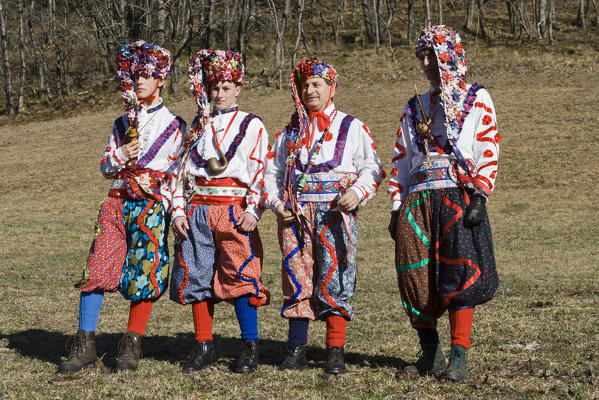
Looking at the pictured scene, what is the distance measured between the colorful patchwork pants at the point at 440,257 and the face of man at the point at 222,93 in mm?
1372

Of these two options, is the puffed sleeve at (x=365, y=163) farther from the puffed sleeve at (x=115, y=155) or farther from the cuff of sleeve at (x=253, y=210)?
the puffed sleeve at (x=115, y=155)

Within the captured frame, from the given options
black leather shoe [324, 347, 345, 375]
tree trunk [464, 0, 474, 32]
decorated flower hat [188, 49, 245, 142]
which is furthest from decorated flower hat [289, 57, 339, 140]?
tree trunk [464, 0, 474, 32]

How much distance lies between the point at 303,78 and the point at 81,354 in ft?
7.26

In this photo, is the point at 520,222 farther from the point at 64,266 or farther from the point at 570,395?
the point at 570,395

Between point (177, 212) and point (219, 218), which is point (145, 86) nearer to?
point (177, 212)

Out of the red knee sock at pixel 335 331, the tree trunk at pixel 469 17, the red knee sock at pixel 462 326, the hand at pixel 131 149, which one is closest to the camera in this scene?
the red knee sock at pixel 462 326

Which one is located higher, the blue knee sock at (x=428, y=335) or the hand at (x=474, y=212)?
the hand at (x=474, y=212)

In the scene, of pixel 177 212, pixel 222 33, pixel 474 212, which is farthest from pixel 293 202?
pixel 222 33

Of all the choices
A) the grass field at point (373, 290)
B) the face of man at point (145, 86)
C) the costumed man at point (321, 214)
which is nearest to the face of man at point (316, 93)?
the costumed man at point (321, 214)

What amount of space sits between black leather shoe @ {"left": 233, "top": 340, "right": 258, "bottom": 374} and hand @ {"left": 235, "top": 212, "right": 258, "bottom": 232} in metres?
0.72

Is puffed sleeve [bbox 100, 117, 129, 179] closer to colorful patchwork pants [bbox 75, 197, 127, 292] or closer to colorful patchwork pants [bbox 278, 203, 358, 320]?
colorful patchwork pants [bbox 75, 197, 127, 292]

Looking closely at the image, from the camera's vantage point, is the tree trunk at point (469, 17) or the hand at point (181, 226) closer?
the hand at point (181, 226)

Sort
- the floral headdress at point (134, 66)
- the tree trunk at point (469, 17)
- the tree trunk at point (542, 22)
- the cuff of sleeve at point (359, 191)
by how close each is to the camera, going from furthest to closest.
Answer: the tree trunk at point (469, 17)
the tree trunk at point (542, 22)
the floral headdress at point (134, 66)
the cuff of sleeve at point (359, 191)

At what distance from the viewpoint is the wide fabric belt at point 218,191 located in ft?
15.4
